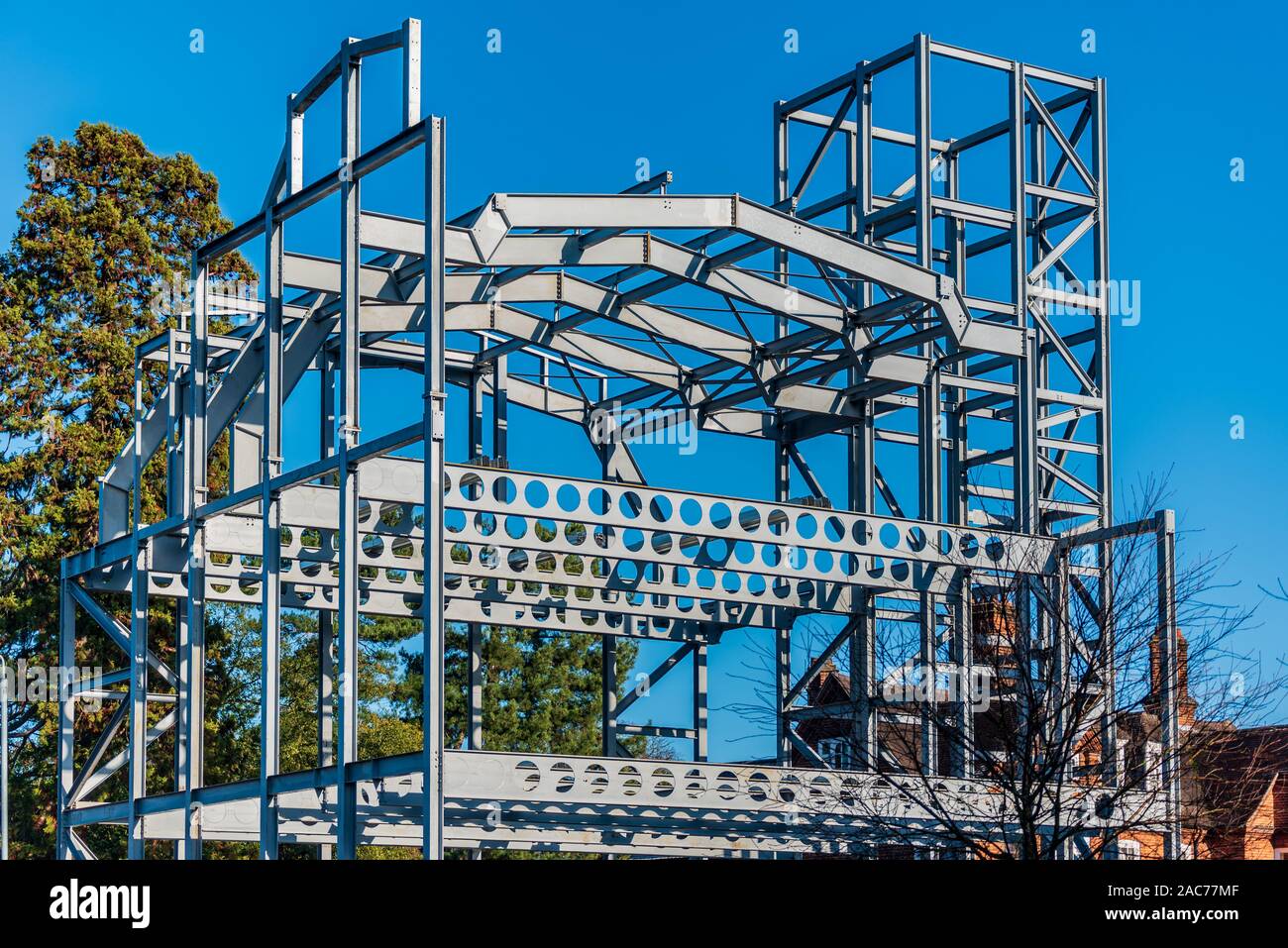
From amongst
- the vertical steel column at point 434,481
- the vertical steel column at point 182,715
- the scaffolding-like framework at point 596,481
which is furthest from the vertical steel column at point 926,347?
the vertical steel column at point 434,481

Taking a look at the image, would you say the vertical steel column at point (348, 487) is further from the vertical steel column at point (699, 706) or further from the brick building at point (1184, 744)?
the vertical steel column at point (699, 706)

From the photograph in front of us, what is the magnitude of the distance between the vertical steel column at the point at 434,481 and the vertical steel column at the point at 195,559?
4.61m

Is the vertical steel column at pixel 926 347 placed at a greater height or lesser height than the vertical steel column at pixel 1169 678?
greater

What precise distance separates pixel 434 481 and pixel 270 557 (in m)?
3.22

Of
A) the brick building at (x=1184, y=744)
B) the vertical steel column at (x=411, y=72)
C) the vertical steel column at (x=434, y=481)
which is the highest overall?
the vertical steel column at (x=411, y=72)

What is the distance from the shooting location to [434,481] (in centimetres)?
1670

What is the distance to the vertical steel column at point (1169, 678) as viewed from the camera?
23478 millimetres

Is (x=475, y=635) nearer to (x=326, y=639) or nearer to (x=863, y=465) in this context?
(x=326, y=639)

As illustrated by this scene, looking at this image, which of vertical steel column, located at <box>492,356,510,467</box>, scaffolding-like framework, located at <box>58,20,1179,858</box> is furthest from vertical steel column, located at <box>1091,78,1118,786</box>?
vertical steel column, located at <box>492,356,510,467</box>

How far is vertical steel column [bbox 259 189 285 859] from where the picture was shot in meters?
18.7

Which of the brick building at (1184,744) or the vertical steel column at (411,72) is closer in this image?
the vertical steel column at (411,72)

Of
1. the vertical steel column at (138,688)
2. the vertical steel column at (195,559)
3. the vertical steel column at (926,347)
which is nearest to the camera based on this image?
the vertical steel column at (195,559)

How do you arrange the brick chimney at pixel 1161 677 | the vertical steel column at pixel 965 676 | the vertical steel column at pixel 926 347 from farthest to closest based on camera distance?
the vertical steel column at pixel 926 347 → the brick chimney at pixel 1161 677 → the vertical steel column at pixel 965 676
